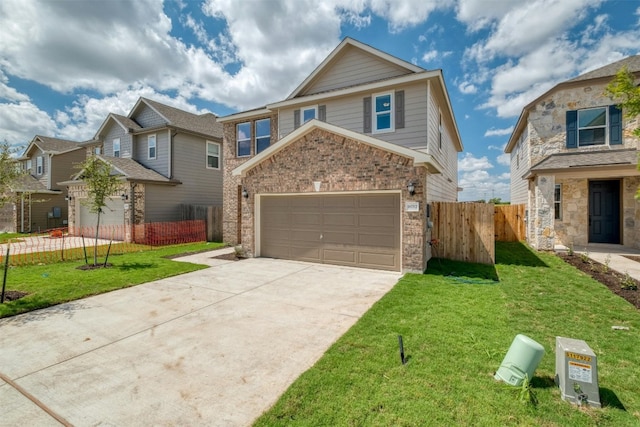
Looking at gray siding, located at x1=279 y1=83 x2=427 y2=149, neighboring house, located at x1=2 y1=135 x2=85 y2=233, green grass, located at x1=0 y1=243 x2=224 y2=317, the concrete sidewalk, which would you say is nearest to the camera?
green grass, located at x1=0 y1=243 x2=224 y2=317

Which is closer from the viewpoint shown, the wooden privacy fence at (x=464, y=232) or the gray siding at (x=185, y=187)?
the wooden privacy fence at (x=464, y=232)

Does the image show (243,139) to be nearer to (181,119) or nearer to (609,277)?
(181,119)

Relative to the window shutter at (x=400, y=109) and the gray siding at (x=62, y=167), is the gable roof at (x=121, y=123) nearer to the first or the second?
the gray siding at (x=62, y=167)

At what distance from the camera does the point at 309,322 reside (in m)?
4.93

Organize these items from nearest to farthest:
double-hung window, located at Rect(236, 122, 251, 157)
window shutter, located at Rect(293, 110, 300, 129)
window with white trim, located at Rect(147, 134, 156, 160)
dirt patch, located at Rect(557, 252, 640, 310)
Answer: dirt patch, located at Rect(557, 252, 640, 310) < window shutter, located at Rect(293, 110, 300, 129) < double-hung window, located at Rect(236, 122, 251, 157) < window with white trim, located at Rect(147, 134, 156, 160)

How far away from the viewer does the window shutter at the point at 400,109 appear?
1038cm

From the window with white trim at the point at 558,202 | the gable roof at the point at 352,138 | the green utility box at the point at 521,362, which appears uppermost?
the gable roof at the point at 352,138

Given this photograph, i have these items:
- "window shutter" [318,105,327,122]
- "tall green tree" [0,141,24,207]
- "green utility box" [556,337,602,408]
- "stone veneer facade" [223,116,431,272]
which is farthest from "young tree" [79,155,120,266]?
"green utility box" [556,337,602,408]

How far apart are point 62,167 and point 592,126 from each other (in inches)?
1337

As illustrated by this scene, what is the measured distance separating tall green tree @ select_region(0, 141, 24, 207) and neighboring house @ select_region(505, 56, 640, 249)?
53.9 ft

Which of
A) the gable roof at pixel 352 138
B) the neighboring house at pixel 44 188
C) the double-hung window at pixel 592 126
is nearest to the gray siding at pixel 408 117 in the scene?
the gable roof at pixel 352 138

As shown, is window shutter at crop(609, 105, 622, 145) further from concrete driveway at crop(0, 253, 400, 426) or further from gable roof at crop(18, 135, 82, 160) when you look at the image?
gable roof at crop(18, 135, 82, 160)

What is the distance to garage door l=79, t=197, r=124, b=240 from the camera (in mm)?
15852

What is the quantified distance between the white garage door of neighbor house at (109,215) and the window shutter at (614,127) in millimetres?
23457
